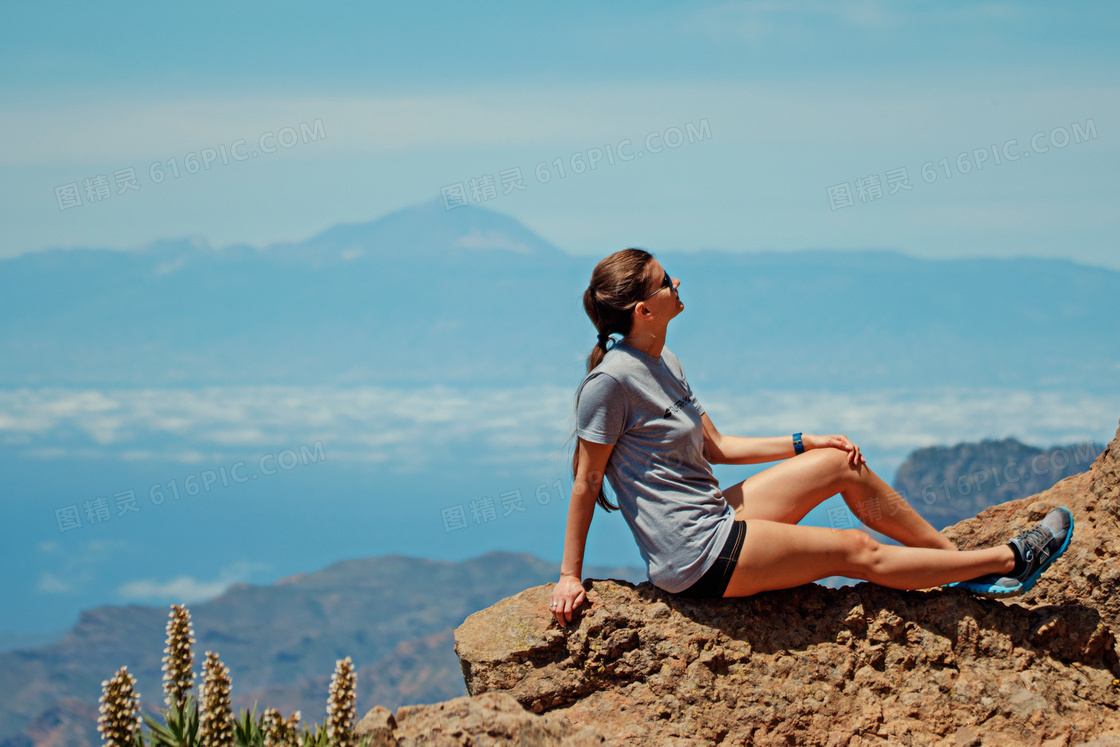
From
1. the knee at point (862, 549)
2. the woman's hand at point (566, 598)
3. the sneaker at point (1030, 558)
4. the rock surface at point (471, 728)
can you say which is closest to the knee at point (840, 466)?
the knee at point (862, 549)

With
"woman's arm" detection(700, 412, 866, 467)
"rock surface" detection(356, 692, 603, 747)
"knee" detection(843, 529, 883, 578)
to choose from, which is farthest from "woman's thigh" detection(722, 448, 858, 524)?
"rock surface" detection(356, 692, 603, 747)

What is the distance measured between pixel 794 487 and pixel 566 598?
117 cm

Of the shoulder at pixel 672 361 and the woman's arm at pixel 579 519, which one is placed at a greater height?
the shoulder at pixel 672 361

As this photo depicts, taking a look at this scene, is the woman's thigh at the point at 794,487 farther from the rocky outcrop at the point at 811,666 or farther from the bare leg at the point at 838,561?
the rocky outcrop at the point at 811,666

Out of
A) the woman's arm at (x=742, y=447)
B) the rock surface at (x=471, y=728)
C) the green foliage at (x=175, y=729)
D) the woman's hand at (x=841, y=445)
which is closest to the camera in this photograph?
the rock surface at (x=471, y=728)

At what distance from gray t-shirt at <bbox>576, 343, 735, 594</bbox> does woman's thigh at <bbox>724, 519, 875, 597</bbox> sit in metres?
0.13

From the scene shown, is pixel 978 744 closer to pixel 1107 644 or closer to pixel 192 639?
pixel 1107 644

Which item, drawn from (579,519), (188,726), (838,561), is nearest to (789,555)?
(838,561)

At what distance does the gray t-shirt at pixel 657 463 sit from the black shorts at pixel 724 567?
1.0 inches

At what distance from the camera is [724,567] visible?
14.4 feet

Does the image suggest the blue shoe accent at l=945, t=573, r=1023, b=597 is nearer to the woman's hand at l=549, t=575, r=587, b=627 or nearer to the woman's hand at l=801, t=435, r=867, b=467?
the woman's hand at l=801, t=435, r=867, b=467

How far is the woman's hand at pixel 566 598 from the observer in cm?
454

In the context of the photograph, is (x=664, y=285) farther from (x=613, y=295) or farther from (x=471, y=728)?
(x=471, y=728)

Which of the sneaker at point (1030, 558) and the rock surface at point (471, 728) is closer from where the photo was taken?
the rock surface at point (471, 728)
